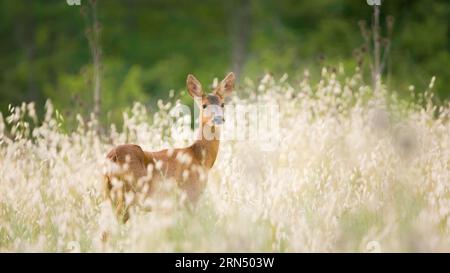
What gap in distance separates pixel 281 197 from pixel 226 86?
3.49 ft

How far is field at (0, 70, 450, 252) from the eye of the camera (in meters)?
4.68

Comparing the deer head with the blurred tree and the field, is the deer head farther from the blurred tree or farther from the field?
the blurred tree

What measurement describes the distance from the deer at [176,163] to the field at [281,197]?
14 cm

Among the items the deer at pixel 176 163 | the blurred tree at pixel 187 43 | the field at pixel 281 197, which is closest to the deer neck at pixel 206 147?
the deer at pixel 176 163

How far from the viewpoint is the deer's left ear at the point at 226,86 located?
5953 millimetres

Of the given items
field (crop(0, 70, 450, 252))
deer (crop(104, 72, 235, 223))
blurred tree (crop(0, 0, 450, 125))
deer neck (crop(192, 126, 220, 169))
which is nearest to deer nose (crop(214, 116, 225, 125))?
deer (crop(104, 72, 235, 223))

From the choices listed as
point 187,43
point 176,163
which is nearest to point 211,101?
point 176,163

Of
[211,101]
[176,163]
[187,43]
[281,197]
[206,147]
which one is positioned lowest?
[281,197]

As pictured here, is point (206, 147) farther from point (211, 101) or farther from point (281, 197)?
point (281, 197)

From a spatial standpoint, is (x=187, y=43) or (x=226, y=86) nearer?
(x=226, y=86)

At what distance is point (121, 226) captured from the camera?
5.11 meters

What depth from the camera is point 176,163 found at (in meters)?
5.58

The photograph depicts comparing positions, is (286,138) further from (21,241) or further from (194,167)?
(21,241)
